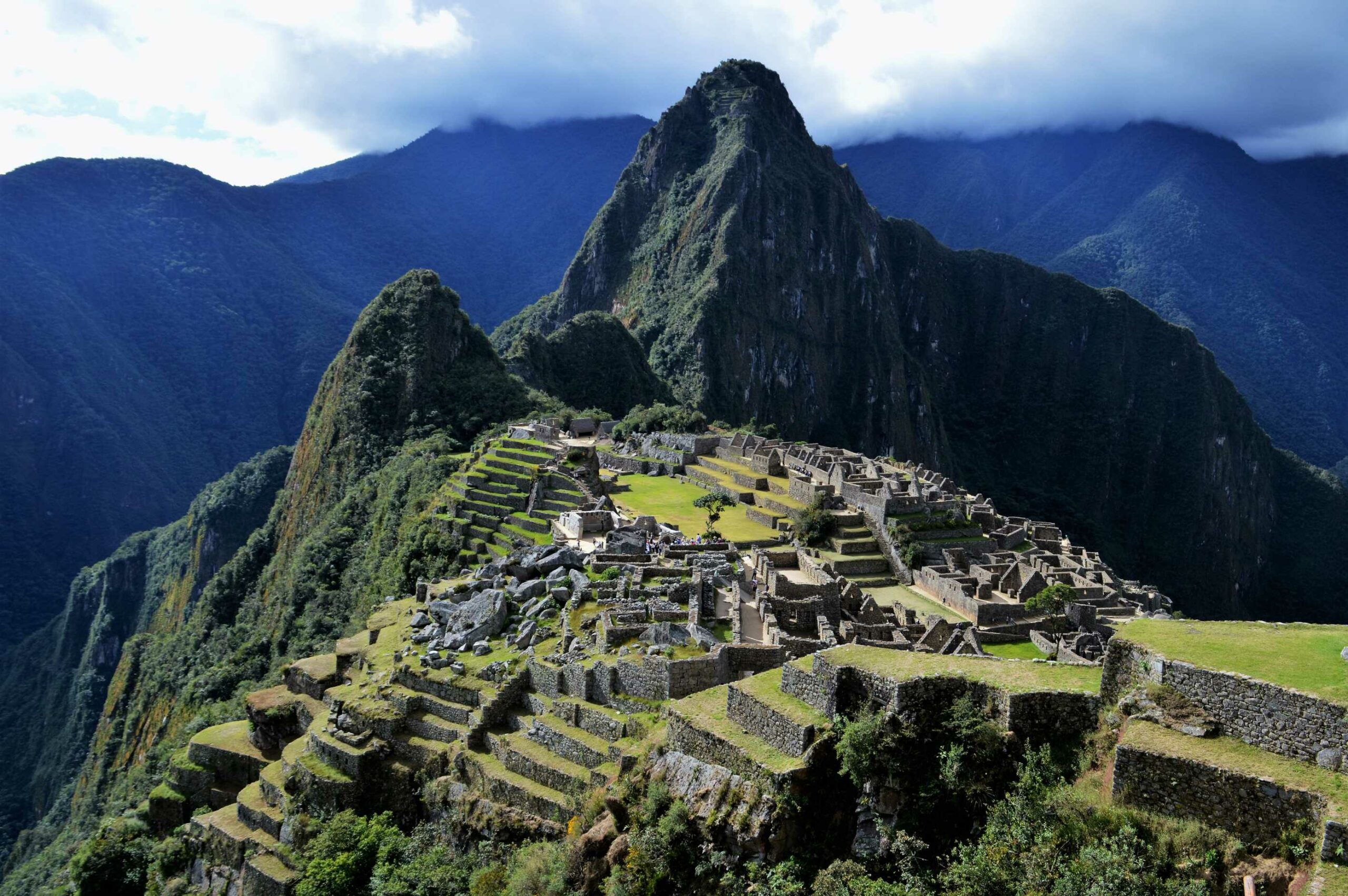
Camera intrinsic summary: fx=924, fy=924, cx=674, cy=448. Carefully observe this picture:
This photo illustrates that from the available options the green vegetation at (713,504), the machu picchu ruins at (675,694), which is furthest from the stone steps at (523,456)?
the green vegetation at (713,504)

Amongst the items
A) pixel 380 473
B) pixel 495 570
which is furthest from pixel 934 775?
pixel 380 473

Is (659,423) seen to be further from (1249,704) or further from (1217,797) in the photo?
(1217,797)

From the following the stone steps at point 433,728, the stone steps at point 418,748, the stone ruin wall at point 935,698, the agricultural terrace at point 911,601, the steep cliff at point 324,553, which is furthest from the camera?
the steep cliff at point 324,553

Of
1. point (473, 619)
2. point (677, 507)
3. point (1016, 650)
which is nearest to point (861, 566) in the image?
point (1016, 650)

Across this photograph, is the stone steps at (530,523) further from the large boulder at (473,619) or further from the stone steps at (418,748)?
the stone steps at (418,748)

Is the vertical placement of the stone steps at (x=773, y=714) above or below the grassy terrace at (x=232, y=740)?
above

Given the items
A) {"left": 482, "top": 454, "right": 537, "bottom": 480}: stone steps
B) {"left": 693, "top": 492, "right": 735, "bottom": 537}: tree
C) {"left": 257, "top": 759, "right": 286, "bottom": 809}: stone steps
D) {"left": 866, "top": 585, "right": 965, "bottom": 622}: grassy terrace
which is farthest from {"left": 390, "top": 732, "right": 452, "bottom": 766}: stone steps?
{"left": 482, "top": 454, "right": 537, "bottom": 480}: stone steps
